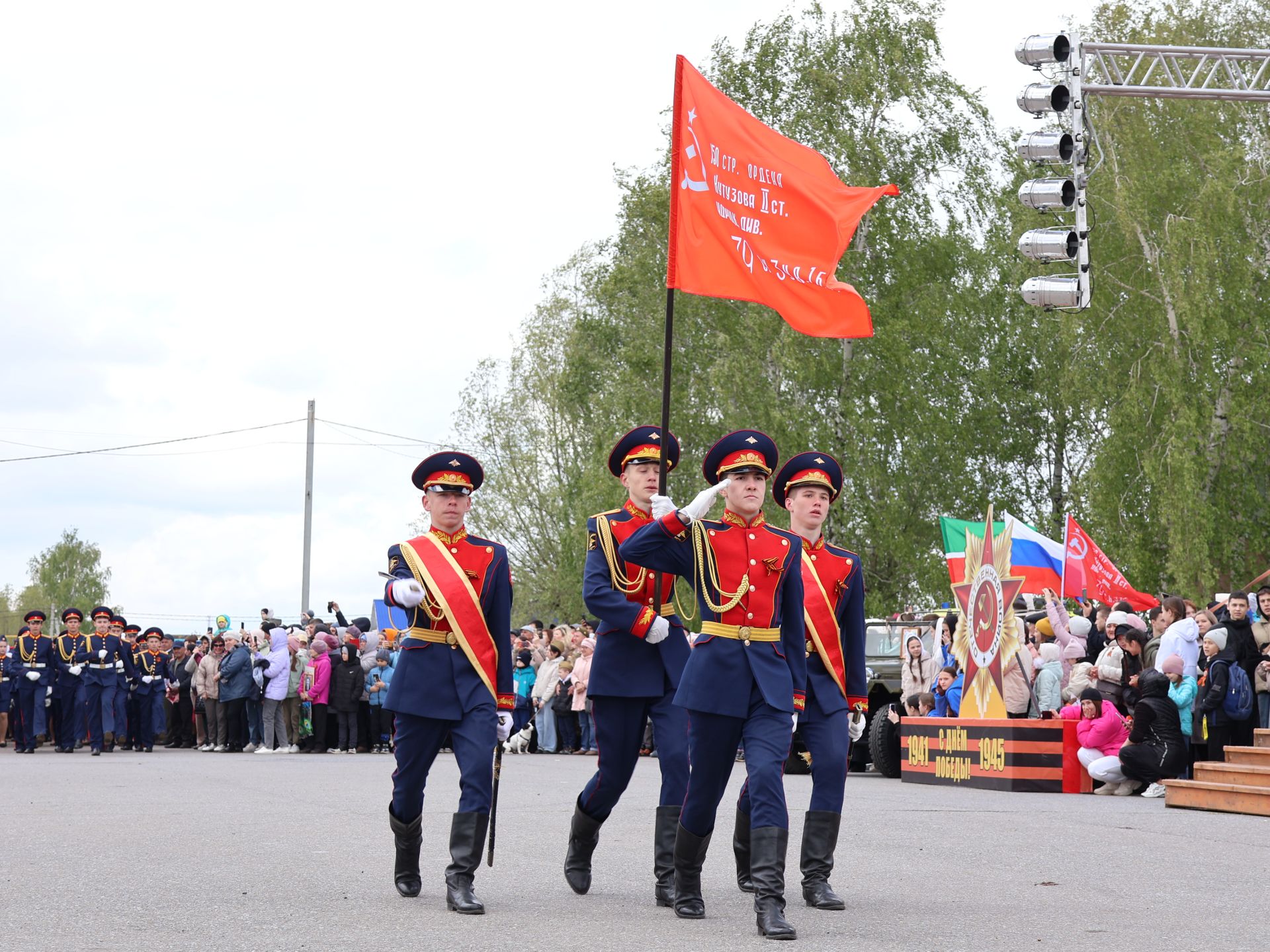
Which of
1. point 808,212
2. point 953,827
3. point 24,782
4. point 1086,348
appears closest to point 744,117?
point 808,212

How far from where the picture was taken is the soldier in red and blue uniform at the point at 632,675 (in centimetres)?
759

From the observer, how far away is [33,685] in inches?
999

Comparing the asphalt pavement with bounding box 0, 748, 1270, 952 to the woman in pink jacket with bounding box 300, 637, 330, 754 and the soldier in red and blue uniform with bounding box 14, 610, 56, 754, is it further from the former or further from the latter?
the soldier in red and blue uniform with bounding box 14, 610, 56, 754

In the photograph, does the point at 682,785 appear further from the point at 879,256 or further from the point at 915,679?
the point at 879,256

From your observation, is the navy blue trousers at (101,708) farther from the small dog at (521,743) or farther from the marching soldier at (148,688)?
the small dog at (521,743)

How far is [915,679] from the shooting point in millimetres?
19609

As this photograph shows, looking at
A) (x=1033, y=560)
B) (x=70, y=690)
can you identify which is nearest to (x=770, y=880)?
(x=1033, y=560)

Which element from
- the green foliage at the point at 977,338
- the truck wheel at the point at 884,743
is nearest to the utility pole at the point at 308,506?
the green foliage at the point at 977,338

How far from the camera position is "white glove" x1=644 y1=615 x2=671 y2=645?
756 centimetres

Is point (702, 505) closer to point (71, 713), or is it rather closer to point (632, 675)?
point (632, 675)

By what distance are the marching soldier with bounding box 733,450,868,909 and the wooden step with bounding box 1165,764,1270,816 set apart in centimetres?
657

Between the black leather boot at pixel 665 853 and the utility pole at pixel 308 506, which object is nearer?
the black leather boot at pixel 665 853

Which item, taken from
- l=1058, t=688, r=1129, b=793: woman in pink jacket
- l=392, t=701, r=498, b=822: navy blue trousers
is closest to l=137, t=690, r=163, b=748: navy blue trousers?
l=1058, t=688, r=1129, b=793: woman in pink jacket

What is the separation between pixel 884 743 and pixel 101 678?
40.0 ft
